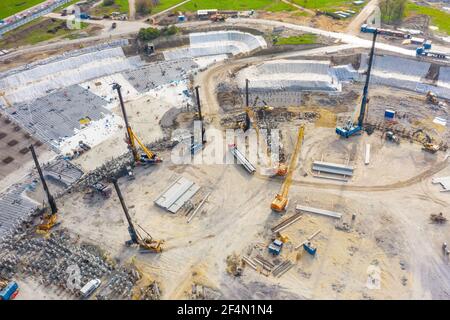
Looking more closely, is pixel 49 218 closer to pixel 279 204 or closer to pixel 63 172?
pixel 63 172

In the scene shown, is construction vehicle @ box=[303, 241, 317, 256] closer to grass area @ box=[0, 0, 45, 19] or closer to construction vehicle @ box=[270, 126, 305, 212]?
construction vehicle @ box=[270, 126, 305, 212]

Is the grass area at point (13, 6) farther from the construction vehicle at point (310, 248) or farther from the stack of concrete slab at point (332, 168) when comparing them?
the construction vehicle at point (310, 248)

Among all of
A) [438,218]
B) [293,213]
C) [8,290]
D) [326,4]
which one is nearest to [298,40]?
[326,4]

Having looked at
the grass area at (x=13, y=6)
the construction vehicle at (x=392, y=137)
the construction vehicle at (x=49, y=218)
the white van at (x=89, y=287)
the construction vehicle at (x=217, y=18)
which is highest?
the grass area at (x=13, y=6)

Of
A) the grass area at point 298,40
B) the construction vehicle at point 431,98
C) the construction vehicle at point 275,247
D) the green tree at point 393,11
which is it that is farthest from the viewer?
the green tree at point 393,11

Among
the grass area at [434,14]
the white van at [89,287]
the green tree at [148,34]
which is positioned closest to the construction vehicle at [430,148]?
the grass area at [434,14]

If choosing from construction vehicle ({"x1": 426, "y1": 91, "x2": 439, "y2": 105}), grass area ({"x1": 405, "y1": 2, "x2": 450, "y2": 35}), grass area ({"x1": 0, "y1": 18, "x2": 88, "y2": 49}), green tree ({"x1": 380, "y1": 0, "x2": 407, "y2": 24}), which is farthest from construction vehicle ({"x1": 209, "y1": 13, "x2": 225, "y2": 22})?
construction vehicle ({"x1": 426, "y1": 91, "x2": 439, "y2": 105})
